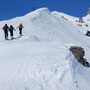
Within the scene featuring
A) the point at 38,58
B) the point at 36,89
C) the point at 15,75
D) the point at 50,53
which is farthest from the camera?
the point at 50,53

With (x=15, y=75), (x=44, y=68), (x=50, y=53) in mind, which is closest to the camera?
(x=15, y=75)

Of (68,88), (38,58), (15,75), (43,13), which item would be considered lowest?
(68,88)

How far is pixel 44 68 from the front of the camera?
9.58 meters

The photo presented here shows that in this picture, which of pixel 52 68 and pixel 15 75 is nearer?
pixel 15 75

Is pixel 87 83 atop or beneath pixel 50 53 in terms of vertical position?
beneath

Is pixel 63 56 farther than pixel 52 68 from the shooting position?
Yes

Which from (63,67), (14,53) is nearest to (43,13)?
(14,53)

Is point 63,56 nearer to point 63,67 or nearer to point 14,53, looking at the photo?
point 63,67

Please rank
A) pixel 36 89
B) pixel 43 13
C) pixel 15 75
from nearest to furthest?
1. pixel 36 89
2. pixel 15 75
3. pixel 43 13

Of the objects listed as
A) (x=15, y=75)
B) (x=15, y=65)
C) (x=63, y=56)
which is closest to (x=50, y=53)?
(x=63, y=56)

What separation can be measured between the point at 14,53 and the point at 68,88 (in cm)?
541

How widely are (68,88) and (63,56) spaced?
9.97ft

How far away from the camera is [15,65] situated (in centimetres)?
1000

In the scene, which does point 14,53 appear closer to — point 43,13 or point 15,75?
point 15,75
